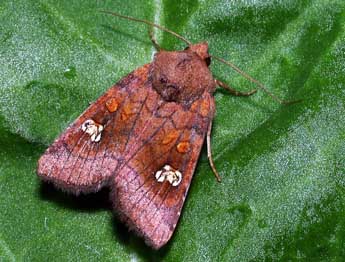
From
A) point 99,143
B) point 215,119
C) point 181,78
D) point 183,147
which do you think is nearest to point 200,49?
point 181,78

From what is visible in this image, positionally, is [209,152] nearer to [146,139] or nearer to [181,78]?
[146,139]

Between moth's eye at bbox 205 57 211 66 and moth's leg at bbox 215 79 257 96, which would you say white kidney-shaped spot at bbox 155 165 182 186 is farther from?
moth's eye at bbox 205 57 211 66

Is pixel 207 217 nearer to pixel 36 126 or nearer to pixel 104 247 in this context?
pixel 104 247

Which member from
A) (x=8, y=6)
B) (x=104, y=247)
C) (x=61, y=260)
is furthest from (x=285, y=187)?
(x=8, y=6)

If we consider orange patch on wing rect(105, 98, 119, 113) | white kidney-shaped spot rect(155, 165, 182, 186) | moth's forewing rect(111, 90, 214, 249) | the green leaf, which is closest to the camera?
the green leaf

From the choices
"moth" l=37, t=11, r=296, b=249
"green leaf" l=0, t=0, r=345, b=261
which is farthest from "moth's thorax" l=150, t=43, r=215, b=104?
"green leaf" l=0, t=0, r=345, b=261

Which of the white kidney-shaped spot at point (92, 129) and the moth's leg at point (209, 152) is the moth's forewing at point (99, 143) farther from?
the moth's leg at point (209, 152)
